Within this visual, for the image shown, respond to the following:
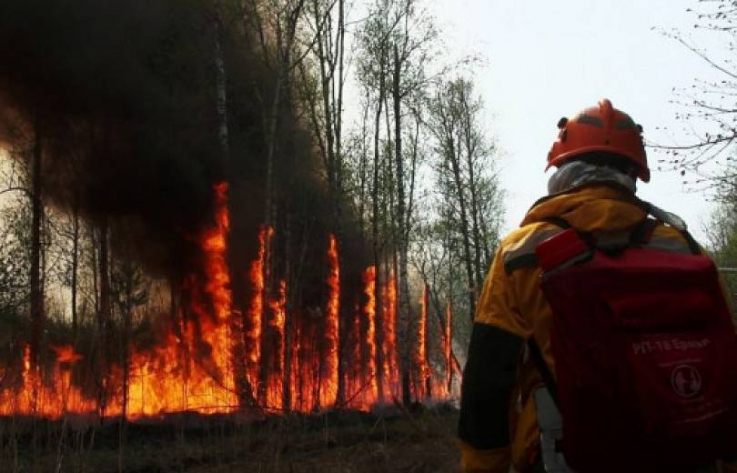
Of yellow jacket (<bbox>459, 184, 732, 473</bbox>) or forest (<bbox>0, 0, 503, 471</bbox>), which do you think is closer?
yellow jacket (<bbox>459, 184, 732, 473</bbox>)

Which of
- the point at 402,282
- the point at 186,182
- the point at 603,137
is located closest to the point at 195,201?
the point at 186,182

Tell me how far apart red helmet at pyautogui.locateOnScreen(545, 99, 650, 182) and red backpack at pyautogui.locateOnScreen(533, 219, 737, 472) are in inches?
18.2

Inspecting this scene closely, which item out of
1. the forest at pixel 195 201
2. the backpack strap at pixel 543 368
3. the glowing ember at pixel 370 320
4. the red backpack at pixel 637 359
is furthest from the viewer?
the glowing ember at pixel 370 320

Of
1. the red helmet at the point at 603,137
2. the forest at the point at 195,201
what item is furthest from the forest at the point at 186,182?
the red helmet at the point at 603,137

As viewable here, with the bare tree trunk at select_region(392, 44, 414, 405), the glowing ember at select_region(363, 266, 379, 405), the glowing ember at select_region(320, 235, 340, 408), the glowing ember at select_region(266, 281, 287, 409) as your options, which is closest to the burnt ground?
the glowing ember at select_region(266, 281, 287, 409)

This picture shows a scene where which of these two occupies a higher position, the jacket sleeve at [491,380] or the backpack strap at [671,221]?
the backpack strap at [671,221]

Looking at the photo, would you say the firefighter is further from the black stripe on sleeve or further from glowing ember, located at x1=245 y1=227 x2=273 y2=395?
glowing ember, located at x1=245 y1=227 x2=273 y2=395

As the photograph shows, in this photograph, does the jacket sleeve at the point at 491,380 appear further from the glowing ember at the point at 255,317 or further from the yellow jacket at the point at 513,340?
the glowing ember at the point at 255,317

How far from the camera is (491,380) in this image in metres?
1.96

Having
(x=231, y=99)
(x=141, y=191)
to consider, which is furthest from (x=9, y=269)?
(x=231, y=99)

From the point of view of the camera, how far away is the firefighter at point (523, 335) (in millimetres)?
1946

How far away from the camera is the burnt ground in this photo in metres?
5.38

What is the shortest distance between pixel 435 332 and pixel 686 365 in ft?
145

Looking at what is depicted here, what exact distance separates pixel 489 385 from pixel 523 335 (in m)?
0.16
